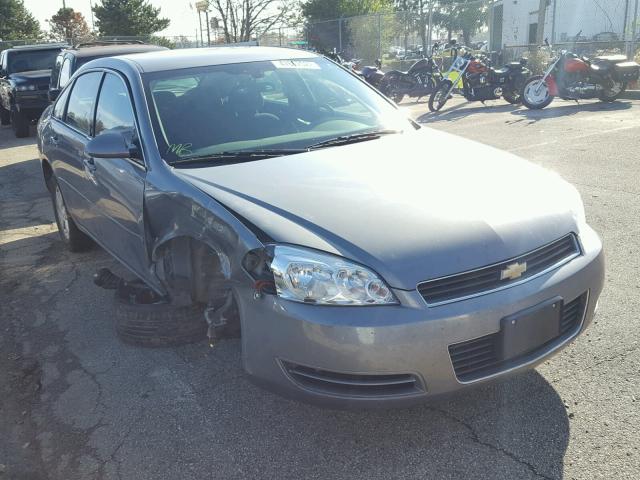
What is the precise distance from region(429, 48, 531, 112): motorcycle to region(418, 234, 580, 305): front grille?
11.7 metres

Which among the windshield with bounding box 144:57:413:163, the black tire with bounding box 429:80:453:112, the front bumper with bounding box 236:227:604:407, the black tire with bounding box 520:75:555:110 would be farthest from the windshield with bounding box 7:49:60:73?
the front bumper with bounding box 236:227:604:407

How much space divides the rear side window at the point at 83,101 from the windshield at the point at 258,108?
37.0 inches

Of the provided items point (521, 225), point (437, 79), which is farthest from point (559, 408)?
point (437, 79)

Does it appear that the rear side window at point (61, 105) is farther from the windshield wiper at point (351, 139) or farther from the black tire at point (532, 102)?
the black tire at point (532, 102)

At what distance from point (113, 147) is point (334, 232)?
5.16 feet

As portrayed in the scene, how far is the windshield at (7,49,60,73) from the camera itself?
15.0 metres

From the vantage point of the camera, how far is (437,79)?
16078 millimetres

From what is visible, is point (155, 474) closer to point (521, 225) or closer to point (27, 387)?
point (27, 387)

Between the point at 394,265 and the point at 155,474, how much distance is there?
52.9 inches

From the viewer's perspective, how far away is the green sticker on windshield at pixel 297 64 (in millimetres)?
4098

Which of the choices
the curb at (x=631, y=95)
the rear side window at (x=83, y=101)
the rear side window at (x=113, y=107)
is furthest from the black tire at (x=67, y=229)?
the curb at (x=631, y=95)

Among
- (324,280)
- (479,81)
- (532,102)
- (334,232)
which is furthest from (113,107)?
(479,81)

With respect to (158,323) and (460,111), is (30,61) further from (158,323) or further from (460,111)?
(158,323)

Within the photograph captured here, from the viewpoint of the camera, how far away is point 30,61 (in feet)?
49.6
